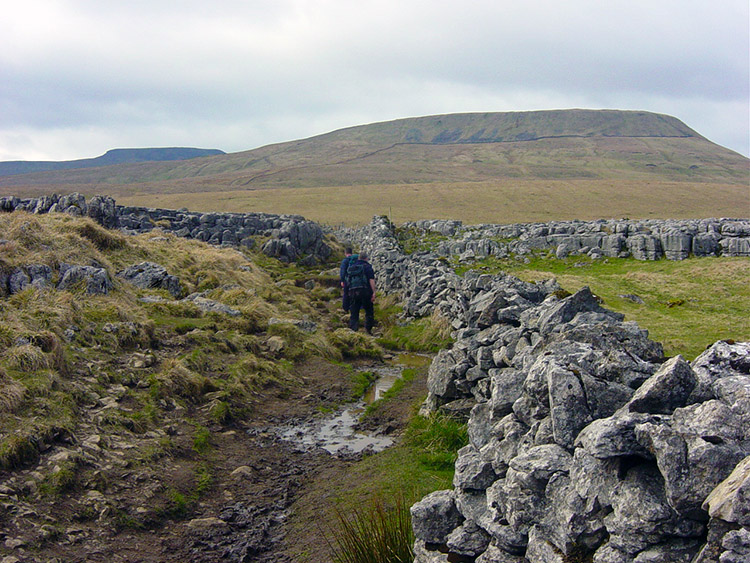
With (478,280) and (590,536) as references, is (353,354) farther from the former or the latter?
(590,536)

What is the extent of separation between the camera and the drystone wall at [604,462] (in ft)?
12.3

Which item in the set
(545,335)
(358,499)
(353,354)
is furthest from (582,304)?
(353,354)

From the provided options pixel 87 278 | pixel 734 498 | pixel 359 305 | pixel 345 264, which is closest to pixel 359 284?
pixel 345 264

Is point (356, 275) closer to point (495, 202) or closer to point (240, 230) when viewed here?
point (240, 230)

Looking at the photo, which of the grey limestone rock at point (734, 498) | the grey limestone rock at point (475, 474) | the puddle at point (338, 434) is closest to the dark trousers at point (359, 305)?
the puddle at point (338, 434)

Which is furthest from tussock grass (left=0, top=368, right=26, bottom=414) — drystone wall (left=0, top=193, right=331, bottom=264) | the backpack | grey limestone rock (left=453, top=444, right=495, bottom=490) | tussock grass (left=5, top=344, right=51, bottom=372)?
drystone wall (left=0, top=193, right=331, bottom=264)

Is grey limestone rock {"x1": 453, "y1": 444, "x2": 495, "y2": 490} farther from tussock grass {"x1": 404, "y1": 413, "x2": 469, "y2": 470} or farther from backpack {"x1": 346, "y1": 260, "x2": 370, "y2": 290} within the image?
backpack {"x1": 346, "y1": 260, "x2": 370, "y2": 290}

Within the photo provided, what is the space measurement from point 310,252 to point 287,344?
24.7 meters

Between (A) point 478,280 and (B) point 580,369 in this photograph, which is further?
(A) point 478,280

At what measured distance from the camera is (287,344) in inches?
653

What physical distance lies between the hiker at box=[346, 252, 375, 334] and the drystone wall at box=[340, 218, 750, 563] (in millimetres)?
11604

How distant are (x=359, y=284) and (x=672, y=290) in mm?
9403

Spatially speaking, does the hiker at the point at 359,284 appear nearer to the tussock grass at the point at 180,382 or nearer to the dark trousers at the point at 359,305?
the dark trousers at the point at 359,305

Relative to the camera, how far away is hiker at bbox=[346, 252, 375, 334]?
19078 millimetres
